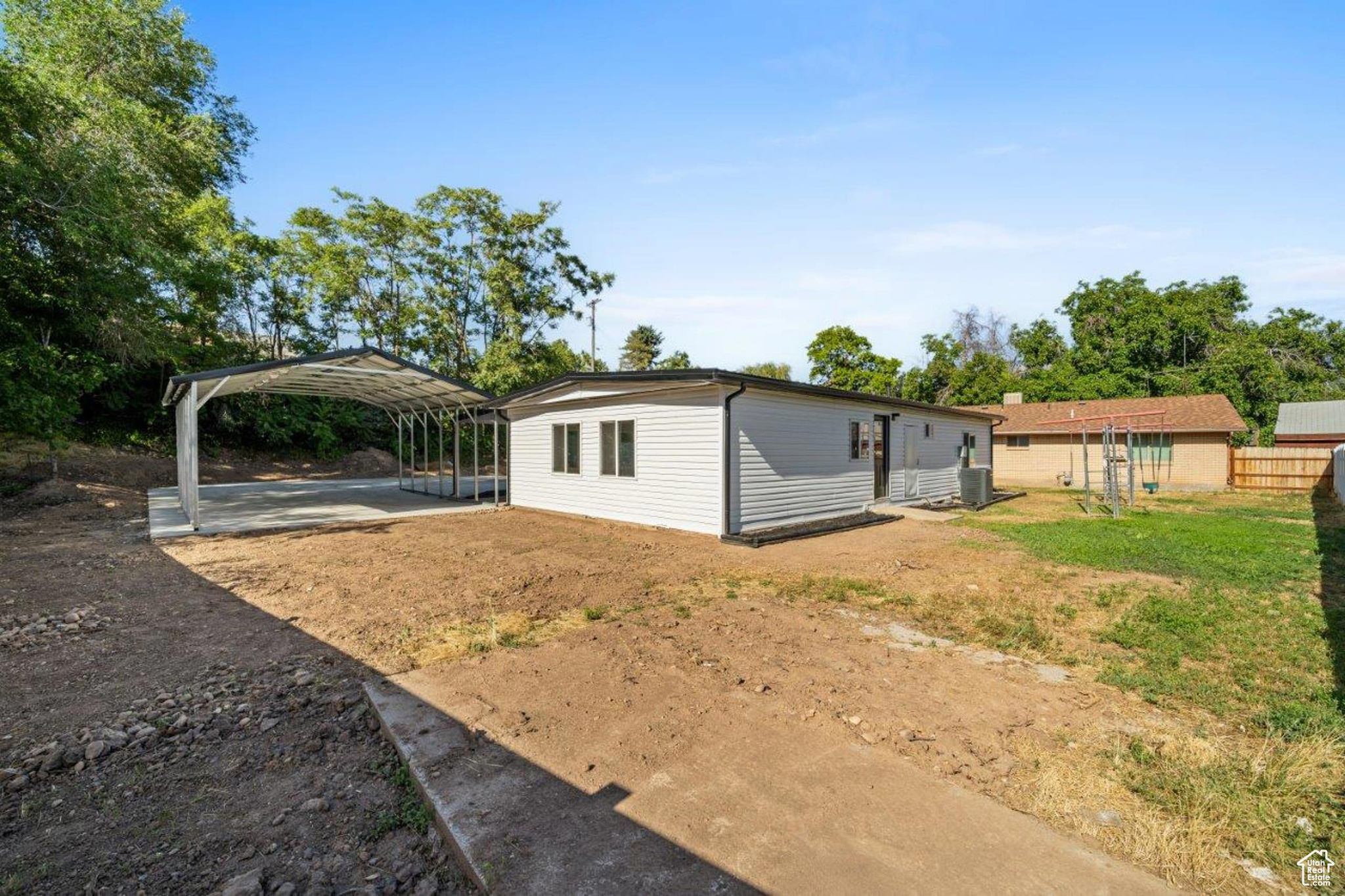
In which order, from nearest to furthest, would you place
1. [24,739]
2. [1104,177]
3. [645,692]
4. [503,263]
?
1. [24,739]
2. [645,692]
3. [1104,177]
4. [503,263]

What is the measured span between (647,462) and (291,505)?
9.33m

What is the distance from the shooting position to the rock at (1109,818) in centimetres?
221

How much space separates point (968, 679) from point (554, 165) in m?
12.4

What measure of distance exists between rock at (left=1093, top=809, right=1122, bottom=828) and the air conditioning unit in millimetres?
12809

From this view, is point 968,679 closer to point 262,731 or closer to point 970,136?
point 262,731

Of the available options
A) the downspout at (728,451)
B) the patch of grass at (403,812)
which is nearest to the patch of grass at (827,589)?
the downspout at (728,451)

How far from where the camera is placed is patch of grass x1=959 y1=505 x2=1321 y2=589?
21.6 ft

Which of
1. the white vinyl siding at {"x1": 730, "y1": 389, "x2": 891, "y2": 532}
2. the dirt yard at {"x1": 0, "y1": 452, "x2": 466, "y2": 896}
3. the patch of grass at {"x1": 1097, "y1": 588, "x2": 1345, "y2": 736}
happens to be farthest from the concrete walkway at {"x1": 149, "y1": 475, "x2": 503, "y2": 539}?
the patch of grass at {"x1": 1097, "y1": 588, "x2": 1345, "y2": 736}

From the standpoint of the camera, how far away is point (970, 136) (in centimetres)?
951

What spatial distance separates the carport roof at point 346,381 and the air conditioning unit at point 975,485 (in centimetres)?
1220

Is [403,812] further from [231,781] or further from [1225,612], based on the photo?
[1225,612]

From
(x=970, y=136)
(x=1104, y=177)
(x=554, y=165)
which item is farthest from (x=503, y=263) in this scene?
(x=1104, y=177)

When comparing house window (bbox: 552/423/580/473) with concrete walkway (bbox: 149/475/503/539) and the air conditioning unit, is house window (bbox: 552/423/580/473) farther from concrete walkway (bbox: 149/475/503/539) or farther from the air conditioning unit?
the air conditioning unit

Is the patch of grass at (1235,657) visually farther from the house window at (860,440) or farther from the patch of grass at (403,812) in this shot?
the house window at (860,440)
